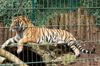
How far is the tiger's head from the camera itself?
28.2 feet

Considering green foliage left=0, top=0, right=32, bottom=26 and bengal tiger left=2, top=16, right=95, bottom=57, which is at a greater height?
green foliage left=0, top=0, right=32, bottom=26

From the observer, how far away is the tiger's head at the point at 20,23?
860 cm

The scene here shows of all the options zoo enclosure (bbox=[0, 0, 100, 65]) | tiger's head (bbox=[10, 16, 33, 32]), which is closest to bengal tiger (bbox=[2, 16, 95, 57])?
tiger's head (bbox=[10, 16, 33, 32])

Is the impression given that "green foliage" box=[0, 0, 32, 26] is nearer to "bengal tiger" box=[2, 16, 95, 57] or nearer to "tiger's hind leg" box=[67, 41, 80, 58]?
"bengal tiger" box=[2, 16, 95, 57]

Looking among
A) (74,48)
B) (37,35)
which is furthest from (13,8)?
(74,48)

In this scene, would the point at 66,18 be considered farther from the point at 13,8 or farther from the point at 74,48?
the point at 13,8

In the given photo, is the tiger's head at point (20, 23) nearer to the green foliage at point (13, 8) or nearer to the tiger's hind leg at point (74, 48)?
the green foliage at point (13, 8)

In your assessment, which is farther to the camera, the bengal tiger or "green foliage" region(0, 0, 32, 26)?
the bengal tiger

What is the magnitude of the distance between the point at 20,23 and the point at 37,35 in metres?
0.52

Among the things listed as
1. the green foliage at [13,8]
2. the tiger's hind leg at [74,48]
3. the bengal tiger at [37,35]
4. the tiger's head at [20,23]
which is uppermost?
the green foliage at [13,8]

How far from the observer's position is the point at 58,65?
741 centimetres

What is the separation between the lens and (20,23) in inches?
351

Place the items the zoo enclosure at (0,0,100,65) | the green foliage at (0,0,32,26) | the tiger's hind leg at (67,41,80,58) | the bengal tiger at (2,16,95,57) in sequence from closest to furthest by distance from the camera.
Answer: the green foliage at (0,0,32,26), the zoo enclosure at (0,0,100,65), the tiger's hind leg at (67,41,80,58), the bengal tiger at (2,16,95,57)

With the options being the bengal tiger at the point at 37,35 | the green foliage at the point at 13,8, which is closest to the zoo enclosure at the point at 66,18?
the green foliage at the point at 13,8
